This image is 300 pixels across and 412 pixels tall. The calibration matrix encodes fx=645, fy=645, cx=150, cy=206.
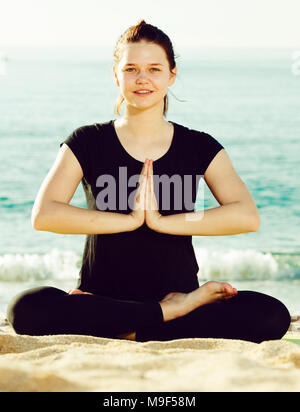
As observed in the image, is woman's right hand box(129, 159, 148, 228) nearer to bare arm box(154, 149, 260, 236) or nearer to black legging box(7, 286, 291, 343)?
bare arm box(154, 149, 260, 236)

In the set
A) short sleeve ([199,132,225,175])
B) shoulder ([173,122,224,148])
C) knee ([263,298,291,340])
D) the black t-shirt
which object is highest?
shoulder ([173,122,224,148])

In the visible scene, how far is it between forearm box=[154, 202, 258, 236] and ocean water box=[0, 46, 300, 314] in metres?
0.66

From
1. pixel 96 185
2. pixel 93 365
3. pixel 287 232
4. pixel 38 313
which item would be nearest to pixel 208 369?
pixel 93 365

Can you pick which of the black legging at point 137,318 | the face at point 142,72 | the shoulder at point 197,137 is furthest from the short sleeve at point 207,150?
the black legging at point 137,318

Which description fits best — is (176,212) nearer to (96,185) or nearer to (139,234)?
(139,234)

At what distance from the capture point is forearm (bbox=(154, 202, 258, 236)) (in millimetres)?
3223

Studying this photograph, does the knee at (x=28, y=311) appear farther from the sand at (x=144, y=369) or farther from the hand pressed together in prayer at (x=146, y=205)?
the hand pressed together in prayer at (x=146, y=205)

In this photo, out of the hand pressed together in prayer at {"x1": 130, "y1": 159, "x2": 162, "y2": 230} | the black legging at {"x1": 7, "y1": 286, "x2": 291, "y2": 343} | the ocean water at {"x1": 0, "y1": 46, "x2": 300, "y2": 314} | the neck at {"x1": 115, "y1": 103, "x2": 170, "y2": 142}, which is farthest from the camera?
the ocean water at {"x1": 0, "y1": 46, "x2": 300, "y2": 314}

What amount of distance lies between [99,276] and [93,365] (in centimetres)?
116

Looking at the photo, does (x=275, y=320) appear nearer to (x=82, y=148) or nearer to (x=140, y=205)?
(x=140, y=205)

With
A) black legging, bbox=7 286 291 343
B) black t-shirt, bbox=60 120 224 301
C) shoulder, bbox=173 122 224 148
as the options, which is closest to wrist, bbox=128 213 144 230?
black t-shirt, bbox=60 120 224 301

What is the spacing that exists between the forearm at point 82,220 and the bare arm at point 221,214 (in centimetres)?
19

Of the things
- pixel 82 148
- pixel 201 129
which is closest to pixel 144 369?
pixel 82 148

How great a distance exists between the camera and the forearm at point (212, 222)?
3.22 meters
